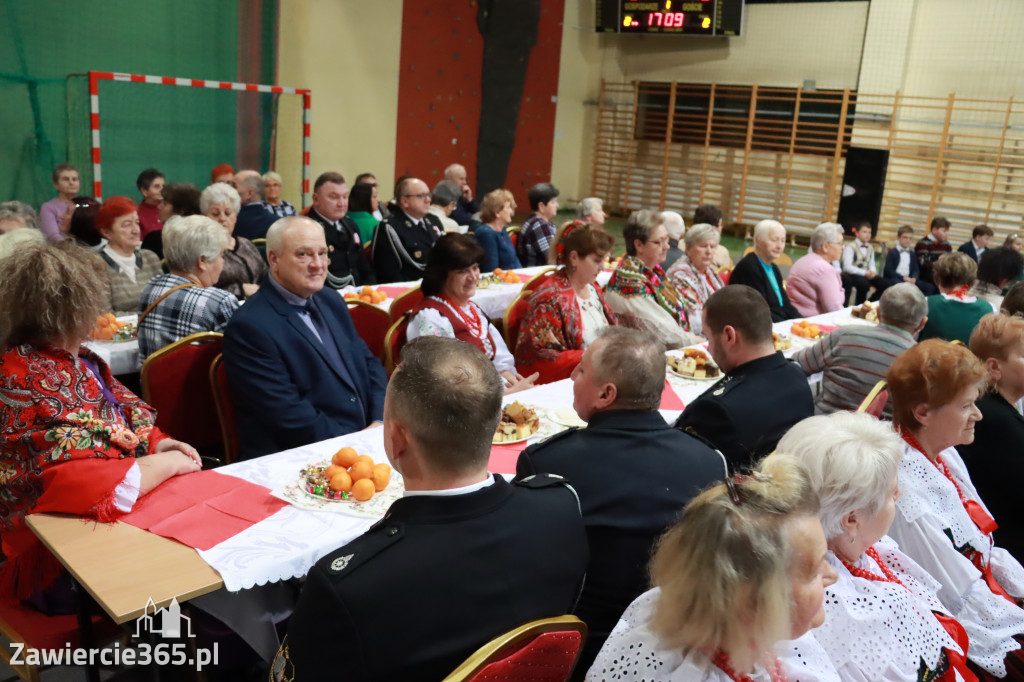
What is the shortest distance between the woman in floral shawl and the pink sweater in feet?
16.2

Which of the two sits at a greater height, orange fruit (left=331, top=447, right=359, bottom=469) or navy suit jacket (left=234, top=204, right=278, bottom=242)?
navy suit jacket (left=234, top=204, right=278, bottom=242)

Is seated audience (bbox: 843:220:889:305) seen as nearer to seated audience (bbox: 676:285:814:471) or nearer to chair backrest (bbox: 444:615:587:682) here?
seated audience (bbox: 676:285:814:471)

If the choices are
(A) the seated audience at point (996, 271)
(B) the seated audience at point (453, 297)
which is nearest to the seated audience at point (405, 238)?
(B) the seated audience at point (453, 297)

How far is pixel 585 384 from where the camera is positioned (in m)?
2.26

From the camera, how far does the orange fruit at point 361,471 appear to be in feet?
7.57

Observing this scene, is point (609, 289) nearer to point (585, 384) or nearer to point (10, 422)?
point (585, 384)

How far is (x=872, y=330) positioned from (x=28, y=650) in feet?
10.9

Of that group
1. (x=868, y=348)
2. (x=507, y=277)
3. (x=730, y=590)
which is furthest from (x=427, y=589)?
(x=507, y=277)

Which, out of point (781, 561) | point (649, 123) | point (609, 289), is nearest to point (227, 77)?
point (609, 289)

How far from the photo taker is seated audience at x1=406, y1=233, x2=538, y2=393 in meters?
3.70

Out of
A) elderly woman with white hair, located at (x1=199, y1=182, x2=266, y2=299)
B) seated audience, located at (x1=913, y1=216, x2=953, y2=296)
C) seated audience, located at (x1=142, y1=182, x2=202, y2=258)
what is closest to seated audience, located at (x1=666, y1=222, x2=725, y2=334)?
elderly woman with white hair, located at (x1=199, y1=182, x2=266, y2=299)

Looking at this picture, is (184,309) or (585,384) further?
(184,309)

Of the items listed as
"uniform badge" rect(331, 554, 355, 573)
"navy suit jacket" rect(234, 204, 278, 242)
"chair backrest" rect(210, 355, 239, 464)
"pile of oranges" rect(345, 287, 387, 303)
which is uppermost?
"navy suit jacket" rect(234, 204, 278, 242)

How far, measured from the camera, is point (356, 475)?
7.59 feet
